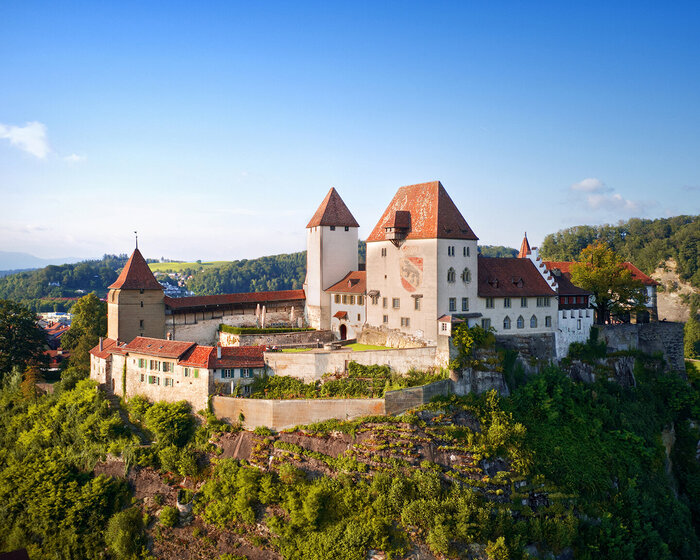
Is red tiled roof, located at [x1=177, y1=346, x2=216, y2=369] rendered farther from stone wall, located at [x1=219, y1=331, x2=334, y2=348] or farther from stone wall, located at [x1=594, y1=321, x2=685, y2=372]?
stone wall, located at [x1=594, y1=321, x2=685, y2=372]

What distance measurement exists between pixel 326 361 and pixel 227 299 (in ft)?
52.6

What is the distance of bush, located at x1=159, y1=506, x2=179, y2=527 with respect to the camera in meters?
37.3

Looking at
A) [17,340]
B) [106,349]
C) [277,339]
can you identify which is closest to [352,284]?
[277,339]

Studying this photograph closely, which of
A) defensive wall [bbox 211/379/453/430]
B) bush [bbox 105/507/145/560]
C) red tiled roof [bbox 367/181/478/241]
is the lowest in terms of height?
bush [bbox 105/507/145/560]

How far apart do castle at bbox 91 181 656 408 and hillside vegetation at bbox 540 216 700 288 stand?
6327 cm

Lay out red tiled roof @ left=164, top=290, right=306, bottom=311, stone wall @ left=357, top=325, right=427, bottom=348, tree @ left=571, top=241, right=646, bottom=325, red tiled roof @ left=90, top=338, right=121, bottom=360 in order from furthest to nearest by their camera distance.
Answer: tree @ left=571, top=241, right=646, bottom=325
red tiled roof @ left=164, top=290, right=306, bottom=311
red tiled roof @ left=90, top=338, right=121, bottom=360
stone wall @ left=357, top=325, right=427, bottom=348

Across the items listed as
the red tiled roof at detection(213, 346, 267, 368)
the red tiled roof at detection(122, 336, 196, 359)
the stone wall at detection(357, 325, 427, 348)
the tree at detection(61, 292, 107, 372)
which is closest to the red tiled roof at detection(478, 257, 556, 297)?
the stone wall at detection(357, 325, 427, 348)

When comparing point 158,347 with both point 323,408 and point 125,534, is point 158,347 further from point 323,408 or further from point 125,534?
point 323,408

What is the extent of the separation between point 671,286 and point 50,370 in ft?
351

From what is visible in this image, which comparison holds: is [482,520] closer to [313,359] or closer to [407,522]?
[407,522]

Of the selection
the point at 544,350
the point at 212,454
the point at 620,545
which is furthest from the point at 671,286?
the point at 212,454

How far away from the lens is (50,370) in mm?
57969

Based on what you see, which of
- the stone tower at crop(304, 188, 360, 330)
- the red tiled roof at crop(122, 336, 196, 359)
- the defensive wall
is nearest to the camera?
the defensive wall

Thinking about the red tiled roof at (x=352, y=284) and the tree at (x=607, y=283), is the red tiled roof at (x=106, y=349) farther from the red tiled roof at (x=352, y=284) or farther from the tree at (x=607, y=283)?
the tree at (x=607, y=283)
